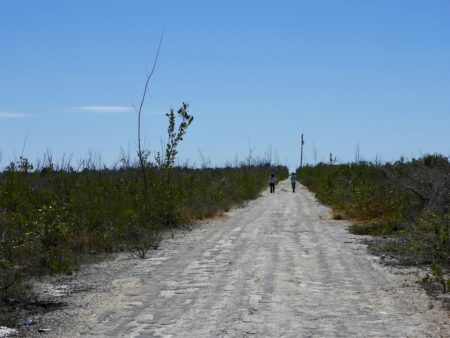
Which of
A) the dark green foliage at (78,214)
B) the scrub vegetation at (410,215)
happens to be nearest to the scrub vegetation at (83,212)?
the dark green foliage at (78,214)

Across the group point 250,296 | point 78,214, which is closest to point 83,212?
point 78,214

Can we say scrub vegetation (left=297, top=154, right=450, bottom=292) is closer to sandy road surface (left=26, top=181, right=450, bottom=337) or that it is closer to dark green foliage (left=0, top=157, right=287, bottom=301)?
sandy road surface (left=26, top=181, right=450, bottom=337)

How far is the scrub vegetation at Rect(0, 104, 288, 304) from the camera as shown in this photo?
10758 millimetres

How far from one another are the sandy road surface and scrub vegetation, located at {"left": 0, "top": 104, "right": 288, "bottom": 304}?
0.88 meters

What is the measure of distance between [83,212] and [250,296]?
816 cm

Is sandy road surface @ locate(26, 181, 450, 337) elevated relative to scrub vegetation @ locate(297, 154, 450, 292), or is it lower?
lower

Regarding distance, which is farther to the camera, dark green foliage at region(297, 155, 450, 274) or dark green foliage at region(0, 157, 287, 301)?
dark green foliage at region(297, 155, 450, 274)

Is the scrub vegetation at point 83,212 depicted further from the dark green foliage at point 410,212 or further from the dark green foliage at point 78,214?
the dark green foliage at point 410,212

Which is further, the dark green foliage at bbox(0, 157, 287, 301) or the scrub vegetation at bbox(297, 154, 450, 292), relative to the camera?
the scrub vegetation at bbox(297, 154, 450, 292)

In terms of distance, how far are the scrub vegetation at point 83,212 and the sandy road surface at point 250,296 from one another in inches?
34.6

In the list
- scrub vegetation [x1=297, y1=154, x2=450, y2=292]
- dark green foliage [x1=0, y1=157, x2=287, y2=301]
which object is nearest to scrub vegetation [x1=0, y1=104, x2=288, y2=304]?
dark green foliage [x1=0, y1=157, x2=287, y2=301]

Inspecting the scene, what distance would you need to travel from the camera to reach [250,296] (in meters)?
8.13

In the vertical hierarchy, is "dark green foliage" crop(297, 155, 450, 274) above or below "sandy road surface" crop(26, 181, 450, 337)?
above

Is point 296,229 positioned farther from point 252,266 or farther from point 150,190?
point 252,266
